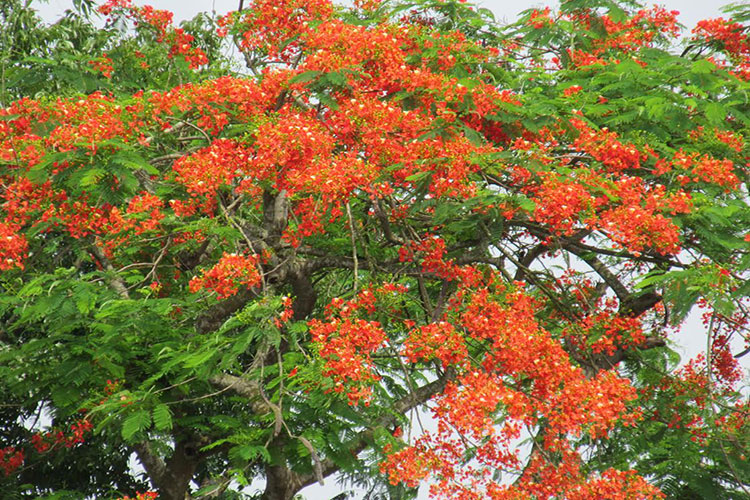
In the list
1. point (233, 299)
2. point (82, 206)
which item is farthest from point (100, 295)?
point (233, 299)

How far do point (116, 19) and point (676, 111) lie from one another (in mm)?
6842

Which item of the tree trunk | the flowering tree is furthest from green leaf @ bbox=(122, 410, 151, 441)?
the tree trunk

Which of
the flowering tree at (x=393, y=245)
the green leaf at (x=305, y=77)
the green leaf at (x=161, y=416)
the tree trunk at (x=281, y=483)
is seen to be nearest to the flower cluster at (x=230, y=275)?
the flowering tree at (x=393, y=245)

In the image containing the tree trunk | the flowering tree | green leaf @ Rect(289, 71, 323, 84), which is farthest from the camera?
the tree trunk

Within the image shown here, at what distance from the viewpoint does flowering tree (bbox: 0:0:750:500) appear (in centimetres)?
607

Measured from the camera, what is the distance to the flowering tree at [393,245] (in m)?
6.07

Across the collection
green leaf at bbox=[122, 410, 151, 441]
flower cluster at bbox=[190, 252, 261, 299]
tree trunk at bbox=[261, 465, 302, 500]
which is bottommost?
tree trunk at bbox=[261, 465, 302, 500]

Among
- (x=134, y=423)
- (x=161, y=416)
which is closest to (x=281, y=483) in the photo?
(x=161, y=416)

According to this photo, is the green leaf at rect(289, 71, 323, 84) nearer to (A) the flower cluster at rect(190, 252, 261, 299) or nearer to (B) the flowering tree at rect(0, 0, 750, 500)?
(B) the flowering tree at rect(0, 0, 750, 500)

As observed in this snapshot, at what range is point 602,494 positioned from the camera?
19.2ft

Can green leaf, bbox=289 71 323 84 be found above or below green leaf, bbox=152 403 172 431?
above

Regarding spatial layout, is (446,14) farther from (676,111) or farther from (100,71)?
(100,71)

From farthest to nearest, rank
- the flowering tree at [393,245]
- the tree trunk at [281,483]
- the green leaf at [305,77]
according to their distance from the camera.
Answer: the tree trunk at [281,483]
the green leaf at [305,77]
the flowering tree at [393,245]

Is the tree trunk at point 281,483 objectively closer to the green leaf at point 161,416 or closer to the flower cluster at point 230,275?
the green leaf at point 161,416
